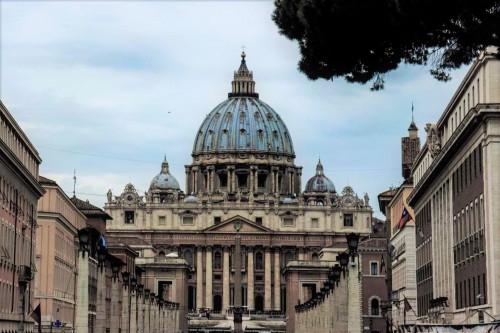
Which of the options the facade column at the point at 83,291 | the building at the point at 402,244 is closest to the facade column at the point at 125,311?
the building at the point at 402,244

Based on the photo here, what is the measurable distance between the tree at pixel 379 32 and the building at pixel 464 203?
21387mm

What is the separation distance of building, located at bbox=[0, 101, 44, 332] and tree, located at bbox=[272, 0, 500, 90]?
35.4 m

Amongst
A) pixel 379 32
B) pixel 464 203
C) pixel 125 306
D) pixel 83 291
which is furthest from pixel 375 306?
pixel 379 32

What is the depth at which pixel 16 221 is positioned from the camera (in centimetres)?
7388

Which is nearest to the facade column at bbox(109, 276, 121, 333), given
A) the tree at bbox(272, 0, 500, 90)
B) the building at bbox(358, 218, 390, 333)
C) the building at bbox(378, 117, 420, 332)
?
the building at bbox(378, 117, 420, 332)

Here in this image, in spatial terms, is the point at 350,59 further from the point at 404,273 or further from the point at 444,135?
the point at 404,273

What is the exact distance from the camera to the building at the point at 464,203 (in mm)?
53625

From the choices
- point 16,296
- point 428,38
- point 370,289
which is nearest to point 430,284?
point 16,296

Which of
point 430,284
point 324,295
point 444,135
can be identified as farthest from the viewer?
point 324,295

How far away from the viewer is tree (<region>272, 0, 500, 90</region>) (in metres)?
28.9

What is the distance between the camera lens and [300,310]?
151m

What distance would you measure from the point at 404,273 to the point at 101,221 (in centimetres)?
3901

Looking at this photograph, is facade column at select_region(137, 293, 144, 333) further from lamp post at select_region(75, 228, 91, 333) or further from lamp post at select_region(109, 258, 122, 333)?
lamp post at select_region(75, 228, 91, 333)

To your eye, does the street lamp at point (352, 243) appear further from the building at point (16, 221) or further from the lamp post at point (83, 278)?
the building at point (16, 221)
